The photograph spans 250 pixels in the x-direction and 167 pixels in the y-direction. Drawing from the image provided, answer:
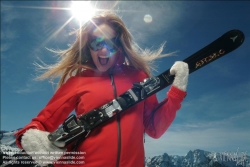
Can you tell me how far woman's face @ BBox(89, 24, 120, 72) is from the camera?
281 centimetres

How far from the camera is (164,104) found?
8.57 ft

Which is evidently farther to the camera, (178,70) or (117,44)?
(117,44)

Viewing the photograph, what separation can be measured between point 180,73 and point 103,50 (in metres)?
1.06

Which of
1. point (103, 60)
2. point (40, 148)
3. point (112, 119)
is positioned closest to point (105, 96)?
point (112, 119)

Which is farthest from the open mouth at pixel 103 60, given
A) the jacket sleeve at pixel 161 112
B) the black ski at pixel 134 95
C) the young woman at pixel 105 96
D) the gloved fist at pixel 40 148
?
the gloved fist at pixel 40 148

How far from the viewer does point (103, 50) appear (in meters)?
2.80

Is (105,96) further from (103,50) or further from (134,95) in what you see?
(103,50)

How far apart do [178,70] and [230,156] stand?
1699mm

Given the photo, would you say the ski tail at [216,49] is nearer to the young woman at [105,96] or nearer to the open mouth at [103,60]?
the young woman at [105,96]

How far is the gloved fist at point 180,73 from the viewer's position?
2410 mm

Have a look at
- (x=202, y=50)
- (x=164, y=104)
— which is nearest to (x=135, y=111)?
(x=164, y=104)

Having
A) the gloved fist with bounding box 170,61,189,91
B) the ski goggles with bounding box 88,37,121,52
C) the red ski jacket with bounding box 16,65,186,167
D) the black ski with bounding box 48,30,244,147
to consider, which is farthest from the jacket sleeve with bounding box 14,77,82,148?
the gloved fist with bounding box 170,61,189,91

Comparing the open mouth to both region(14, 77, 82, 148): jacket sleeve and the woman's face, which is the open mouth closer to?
the woman's face

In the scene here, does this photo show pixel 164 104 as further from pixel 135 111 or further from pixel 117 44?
pixel 117 44
